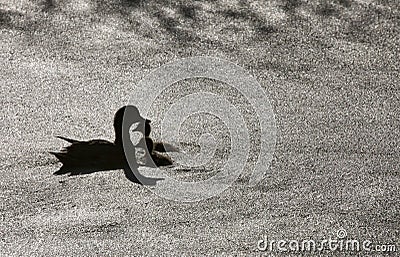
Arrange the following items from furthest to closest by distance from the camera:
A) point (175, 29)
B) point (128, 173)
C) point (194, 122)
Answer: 1. point (175, 29)
2. point (194, 122)
3. point (128, 173)

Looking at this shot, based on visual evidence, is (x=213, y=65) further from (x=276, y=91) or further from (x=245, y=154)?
(x=245, y=154)

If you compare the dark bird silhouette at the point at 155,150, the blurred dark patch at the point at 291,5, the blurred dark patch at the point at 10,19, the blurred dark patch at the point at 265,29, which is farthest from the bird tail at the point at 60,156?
the blurred dark patch at the point at 291,5

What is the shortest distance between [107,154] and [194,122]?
0.57ft

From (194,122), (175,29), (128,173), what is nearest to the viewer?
(128,173)

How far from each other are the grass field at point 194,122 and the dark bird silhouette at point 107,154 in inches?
0.6

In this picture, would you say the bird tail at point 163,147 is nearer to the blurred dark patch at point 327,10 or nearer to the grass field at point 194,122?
the grass field at point 194,122

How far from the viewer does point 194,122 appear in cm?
142

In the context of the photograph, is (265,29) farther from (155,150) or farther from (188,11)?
(155,150)

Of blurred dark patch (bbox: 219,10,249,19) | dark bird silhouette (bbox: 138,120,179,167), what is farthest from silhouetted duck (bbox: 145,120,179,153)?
blurred dark patch (bbox: 219,10,249,19)

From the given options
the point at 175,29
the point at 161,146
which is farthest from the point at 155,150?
the point at 175,29

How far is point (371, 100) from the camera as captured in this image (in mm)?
1485

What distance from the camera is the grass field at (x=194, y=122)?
1214 millimetres

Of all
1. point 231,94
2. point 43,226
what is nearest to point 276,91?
point 231,94

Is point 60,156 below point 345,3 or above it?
below
